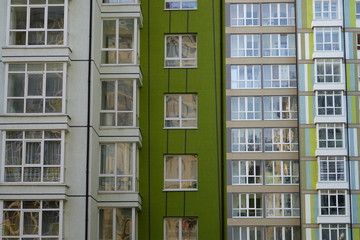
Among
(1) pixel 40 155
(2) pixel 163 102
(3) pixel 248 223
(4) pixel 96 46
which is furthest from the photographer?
(3) pixel 248 223

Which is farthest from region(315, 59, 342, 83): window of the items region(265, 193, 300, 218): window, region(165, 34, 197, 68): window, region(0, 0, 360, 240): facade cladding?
region(165, 34, 197, 68): window

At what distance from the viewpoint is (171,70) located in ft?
114

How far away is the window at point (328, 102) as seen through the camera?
40844mm

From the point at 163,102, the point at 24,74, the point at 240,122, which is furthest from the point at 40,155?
the point at 240,122

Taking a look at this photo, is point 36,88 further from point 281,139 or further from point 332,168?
point 332,168

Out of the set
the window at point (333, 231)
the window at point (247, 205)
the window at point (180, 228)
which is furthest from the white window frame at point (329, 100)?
the window at point (180, 228)

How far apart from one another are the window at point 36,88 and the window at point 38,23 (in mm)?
1022

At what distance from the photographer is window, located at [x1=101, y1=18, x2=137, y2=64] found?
33.3 m

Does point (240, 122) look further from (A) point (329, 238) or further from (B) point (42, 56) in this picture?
(B) point (42, 56)

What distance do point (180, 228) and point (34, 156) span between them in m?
6.89

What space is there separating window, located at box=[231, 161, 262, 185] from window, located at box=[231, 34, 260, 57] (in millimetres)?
5250

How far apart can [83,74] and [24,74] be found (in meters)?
2.12

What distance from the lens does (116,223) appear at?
32.0 meters

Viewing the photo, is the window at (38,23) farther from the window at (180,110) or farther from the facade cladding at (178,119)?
the window at (180,110)
